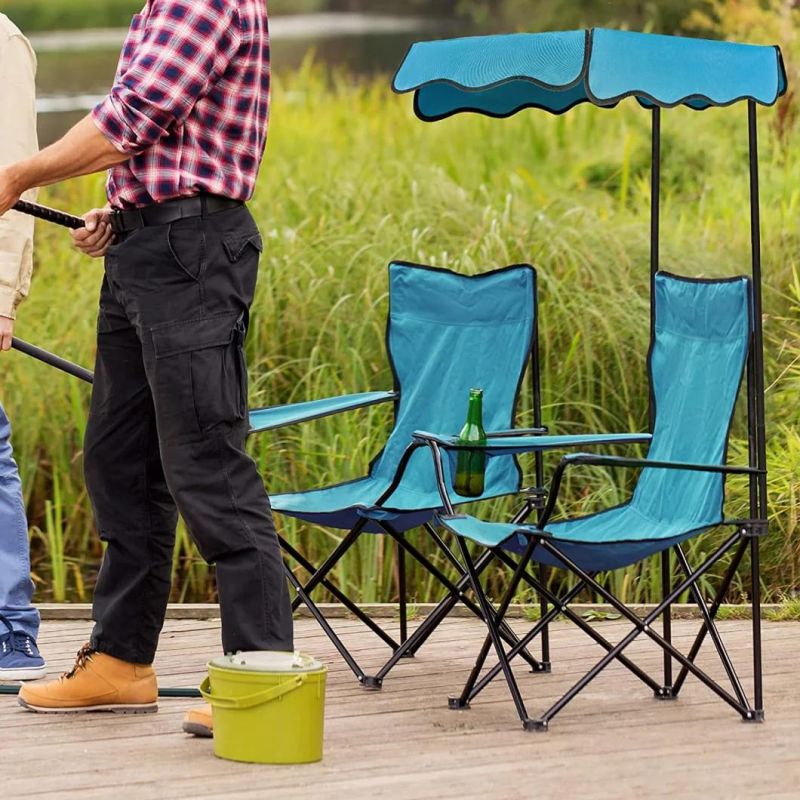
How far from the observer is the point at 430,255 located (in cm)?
603

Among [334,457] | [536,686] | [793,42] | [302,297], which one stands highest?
[793,42]

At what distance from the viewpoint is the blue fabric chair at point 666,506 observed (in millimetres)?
3527

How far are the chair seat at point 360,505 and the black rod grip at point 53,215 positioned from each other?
893 millimetres

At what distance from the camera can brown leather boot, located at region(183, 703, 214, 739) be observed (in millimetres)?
3393

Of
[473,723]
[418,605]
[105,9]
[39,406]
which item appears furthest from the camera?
[105,9]

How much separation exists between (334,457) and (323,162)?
234 cm

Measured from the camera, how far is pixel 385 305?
5820 millimetres

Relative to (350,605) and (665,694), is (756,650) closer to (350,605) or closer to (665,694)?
(665,694)

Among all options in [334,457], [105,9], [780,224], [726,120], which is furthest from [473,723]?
[105,9]

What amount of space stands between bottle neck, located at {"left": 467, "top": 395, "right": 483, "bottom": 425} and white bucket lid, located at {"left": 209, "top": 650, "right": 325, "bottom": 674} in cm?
98

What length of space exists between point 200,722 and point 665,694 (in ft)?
3.47

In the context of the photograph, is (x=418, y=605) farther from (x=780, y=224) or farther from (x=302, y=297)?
(x=780, y=224)

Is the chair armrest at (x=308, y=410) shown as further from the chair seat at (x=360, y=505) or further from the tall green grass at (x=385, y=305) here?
the tall green grass at (x=385, y=305)

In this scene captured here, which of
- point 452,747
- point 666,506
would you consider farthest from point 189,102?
point 666,506
